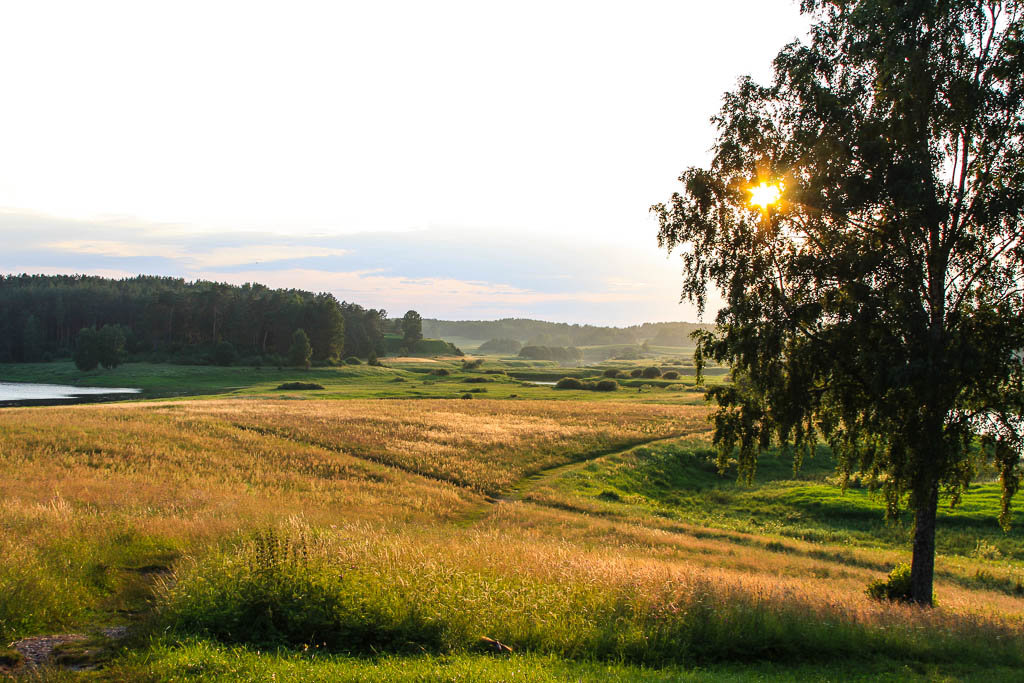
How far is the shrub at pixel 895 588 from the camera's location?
16875 millimetres

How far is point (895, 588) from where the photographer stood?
1714cm

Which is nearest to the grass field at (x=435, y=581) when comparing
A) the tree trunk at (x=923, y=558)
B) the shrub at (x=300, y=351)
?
the tree trunk at (x=923, y=558)

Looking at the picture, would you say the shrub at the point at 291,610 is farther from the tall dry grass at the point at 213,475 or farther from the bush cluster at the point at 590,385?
the bush cluster at the point at 590,385

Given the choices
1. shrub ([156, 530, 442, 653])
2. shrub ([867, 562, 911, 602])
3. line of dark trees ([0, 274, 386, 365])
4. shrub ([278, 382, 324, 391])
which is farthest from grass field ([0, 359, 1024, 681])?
line of dark trees ([0, 274, 386, 365])

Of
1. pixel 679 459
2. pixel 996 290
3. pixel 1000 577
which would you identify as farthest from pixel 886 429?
pixel 679 459

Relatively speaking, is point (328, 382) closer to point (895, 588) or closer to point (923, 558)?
point (895, 588)

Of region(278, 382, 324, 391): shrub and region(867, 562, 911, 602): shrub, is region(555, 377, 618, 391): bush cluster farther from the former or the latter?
region(867, 562, 911, 602): shrub

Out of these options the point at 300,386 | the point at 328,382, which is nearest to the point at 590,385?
the point at 328,382

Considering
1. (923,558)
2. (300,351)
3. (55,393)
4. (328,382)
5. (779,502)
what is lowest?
(55,393)

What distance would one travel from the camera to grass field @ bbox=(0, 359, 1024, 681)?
9.28 meters

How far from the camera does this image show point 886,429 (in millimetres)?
15984

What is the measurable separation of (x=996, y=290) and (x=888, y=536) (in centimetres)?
1998

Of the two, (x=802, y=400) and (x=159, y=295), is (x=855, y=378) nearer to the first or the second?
(x=802, y=400)

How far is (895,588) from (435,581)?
1364cm
